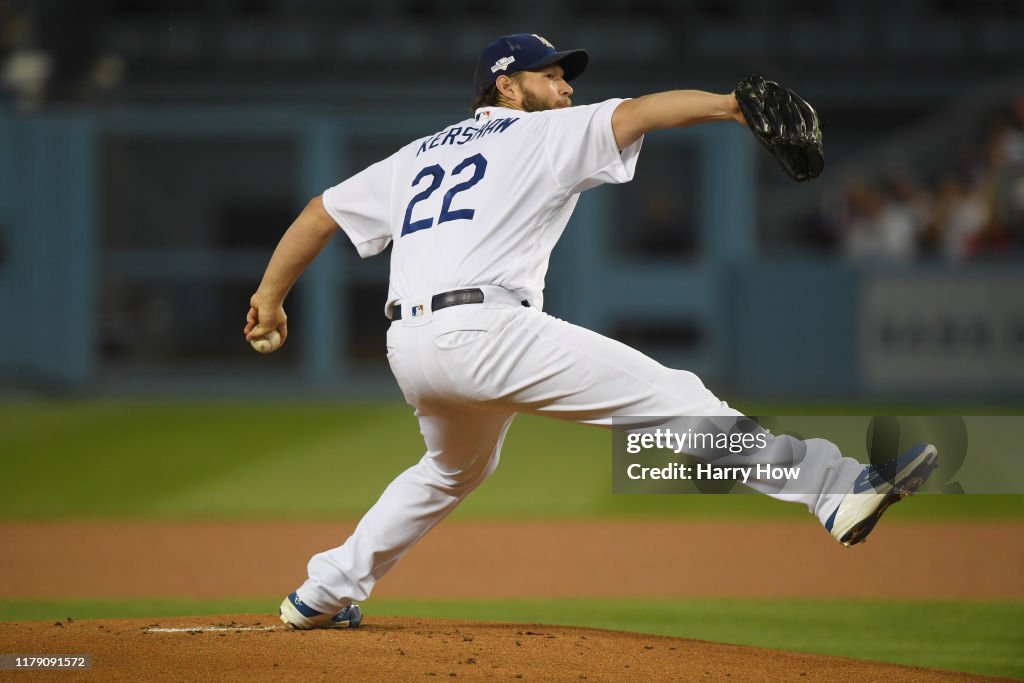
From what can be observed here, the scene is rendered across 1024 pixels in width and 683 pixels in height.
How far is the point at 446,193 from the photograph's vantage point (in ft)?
12.6

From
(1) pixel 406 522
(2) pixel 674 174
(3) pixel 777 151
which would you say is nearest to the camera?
(3) pixel 777 151

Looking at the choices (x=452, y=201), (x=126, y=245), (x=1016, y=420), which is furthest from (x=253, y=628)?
(x=126, y=245)

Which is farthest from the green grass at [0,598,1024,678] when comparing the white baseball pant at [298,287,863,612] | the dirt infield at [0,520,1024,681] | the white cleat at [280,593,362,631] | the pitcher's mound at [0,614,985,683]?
the white baseball pant at [298,287,863,612]

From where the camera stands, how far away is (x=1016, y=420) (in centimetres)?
1226

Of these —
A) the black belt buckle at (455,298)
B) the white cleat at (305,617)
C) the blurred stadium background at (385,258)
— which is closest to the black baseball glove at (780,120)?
the black belt buckle at (455,298)

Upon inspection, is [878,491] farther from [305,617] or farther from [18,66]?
[18,66]

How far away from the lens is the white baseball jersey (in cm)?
364

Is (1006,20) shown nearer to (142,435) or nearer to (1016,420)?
(1016,420)

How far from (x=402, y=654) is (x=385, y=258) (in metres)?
11.8

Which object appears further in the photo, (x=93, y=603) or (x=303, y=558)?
(x=303, y=558)

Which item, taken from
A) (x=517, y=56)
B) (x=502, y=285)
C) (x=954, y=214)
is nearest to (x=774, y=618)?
(x=502, y=285)

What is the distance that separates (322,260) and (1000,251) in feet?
25.9

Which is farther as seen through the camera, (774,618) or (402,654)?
(774,618)

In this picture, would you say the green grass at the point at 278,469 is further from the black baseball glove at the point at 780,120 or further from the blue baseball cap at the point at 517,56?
the black baseball glove at the point at 780,120
